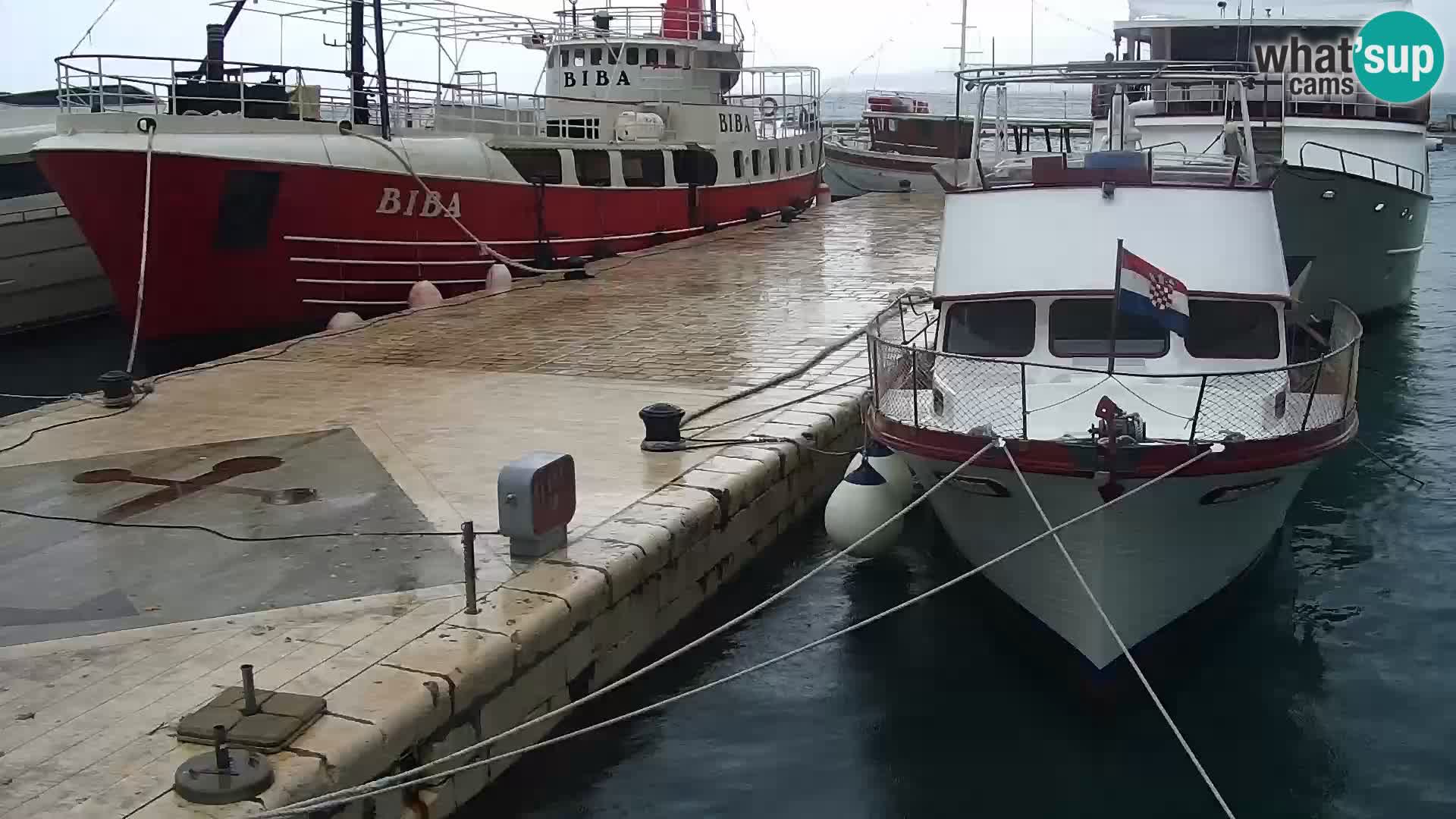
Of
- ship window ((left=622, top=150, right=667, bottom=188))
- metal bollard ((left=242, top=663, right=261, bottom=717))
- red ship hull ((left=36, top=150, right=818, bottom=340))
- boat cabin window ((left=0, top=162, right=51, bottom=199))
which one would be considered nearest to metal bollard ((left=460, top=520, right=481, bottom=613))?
metal bollard ((left=242, top=663, right=261, bottom=717))

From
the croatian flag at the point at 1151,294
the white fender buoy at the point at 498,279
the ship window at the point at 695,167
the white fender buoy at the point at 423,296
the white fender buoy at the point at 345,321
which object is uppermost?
the ship window at the point at 695,167

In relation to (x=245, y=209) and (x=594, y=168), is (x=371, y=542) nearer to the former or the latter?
(x=245, y=209)

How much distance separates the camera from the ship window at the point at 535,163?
19.7m

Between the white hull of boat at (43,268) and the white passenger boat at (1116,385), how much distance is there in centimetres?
1646

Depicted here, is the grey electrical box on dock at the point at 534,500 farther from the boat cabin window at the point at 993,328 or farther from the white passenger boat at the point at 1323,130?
the white passenger boat at the point at 1323,130

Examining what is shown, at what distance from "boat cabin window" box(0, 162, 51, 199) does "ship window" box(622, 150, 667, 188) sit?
9.58m

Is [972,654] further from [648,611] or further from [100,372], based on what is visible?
[100,372]

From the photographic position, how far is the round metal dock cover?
4883mm

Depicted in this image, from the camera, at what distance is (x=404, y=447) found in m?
9.95

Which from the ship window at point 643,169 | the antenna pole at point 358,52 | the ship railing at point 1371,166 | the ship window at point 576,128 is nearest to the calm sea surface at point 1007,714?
the ship railing at point 1371,166

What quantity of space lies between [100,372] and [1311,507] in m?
14.8

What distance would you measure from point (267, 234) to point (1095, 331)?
1134 centimetres

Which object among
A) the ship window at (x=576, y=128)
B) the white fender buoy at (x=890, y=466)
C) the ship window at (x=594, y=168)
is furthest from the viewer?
the ship window at (x=576, y=128)

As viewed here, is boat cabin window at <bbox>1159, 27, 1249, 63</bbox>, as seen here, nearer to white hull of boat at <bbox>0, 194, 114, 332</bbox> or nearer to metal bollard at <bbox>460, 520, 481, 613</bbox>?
metal bollard at <bbox>460, 520, 481, 613</bbox>
